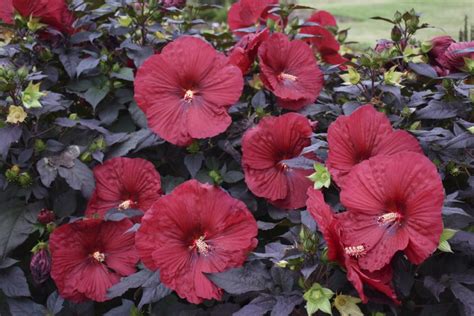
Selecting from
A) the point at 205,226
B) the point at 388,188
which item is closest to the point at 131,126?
the point at 205,226

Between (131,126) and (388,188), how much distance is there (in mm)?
745

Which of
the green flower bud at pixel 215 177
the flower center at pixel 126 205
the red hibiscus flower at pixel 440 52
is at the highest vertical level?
the red hibiscus flower at pixel 440 52

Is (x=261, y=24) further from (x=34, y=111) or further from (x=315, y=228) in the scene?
(x=315, y=228)

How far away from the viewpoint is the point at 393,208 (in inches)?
38.9

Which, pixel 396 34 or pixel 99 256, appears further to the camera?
pixel 396 34

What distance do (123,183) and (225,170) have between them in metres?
0.22

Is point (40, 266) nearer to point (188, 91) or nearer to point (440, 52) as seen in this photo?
point (188, 91)

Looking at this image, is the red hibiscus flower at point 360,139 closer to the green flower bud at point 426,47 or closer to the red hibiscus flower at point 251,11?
the green flower bud at point 426,47

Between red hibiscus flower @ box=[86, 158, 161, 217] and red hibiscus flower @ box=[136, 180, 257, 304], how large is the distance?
25 cm

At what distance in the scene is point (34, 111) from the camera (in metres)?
1.30

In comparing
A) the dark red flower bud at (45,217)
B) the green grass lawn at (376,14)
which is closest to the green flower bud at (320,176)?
the dark red flower bud at (45,217)

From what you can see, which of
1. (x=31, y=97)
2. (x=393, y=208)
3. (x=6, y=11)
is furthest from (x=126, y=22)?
(x=393, y=208)

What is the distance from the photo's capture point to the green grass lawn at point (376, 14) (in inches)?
173

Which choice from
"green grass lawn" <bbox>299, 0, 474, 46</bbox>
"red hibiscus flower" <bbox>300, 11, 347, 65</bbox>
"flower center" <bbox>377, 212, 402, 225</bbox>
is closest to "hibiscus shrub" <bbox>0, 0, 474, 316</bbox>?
"flower center" <bbox>377, 212, 402, 225</bbox>
